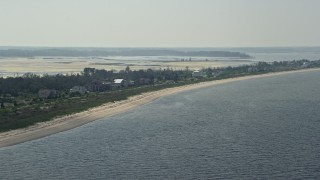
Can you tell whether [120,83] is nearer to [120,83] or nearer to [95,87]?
[120,83]

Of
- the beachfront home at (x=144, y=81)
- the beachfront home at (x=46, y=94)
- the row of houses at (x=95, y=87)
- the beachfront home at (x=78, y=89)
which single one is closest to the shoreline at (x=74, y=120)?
the row of houses at (x=95, y=87)

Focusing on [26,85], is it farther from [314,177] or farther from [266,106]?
[314,177]

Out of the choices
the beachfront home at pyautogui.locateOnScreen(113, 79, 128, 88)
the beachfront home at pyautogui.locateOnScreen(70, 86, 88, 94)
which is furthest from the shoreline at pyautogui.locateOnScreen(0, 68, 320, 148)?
the beachfront home at pyautogui.locateOnScreen(70, 86, 88, 94)

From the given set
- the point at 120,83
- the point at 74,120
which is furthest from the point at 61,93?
the point at 74,120

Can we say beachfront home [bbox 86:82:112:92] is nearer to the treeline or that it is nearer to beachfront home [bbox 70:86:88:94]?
the treeline

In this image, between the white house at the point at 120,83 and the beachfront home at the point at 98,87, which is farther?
the white house at the point at 120,83

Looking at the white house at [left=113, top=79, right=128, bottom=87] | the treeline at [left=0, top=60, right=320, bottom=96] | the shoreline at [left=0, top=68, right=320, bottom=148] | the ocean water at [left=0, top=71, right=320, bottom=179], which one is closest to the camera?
the ocean water at [left=0, top=71, right=320, bottom=179]

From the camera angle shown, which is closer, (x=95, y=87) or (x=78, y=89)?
(x=78, y=89)

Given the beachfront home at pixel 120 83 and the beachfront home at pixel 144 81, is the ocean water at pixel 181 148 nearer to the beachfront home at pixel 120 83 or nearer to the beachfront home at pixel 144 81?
the beachfront home at pixel 120 83

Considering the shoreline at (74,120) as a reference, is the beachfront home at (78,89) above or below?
above
